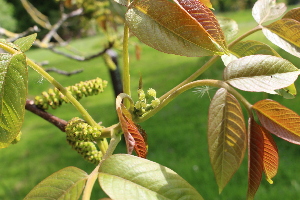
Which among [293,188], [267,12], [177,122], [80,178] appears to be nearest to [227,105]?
[80,178]

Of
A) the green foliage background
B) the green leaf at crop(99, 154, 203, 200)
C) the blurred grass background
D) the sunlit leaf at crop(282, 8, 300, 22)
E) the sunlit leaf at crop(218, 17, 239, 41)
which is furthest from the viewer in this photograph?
the green foliage background

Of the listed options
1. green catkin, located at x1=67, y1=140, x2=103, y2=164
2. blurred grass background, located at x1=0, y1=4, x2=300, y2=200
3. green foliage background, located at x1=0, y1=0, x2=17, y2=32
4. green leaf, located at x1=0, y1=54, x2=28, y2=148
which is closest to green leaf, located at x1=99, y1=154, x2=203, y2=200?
green leaf, located at x1=0, y1=54, x2=28, y2=148

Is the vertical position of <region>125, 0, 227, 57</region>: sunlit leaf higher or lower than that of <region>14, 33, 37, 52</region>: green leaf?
higher

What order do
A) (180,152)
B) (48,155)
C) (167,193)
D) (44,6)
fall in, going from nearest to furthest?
(167,193) < (180,152) < (48,155) < (44,6)

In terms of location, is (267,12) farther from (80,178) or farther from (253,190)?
(80,178)

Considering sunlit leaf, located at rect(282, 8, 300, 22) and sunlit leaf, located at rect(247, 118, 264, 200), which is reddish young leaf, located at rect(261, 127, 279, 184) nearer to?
sunlit leaf, located at rect(247, 118, 264, 200)
